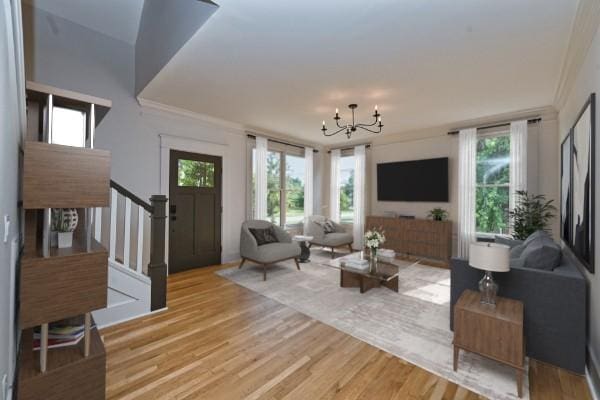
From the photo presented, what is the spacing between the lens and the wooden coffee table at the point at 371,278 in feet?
11.3

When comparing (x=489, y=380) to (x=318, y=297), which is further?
(x=318, y=297)

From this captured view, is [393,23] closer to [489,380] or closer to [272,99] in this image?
[272,99]

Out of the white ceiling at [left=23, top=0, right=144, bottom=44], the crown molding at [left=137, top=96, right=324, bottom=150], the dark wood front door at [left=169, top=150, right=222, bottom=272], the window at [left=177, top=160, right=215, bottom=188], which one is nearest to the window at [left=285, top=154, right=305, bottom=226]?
the crown molding at [left=137, top=96, right=324, bottom=150]

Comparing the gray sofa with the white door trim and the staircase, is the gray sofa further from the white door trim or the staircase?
the white door trim

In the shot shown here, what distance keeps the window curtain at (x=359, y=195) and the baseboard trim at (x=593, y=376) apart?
175 inches

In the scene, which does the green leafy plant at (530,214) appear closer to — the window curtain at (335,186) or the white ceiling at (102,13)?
the window curtain at (335,186)

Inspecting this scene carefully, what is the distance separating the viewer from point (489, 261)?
1.97 metres

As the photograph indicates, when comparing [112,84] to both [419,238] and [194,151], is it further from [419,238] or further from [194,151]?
→ [419,238]

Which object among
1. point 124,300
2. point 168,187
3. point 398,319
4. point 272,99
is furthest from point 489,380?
point 168,187

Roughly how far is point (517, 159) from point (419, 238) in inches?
82.3

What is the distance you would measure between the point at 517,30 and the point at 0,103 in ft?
11.2

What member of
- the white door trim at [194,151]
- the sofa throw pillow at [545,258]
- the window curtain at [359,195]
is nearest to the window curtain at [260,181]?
the white door trim at [194,151]

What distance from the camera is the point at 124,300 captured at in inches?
110

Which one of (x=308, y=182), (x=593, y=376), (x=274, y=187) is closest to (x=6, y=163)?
(x=593, y=376)
